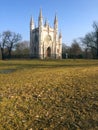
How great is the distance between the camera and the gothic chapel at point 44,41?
9181cm

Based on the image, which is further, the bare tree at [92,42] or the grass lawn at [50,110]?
the bare tree at [92,42]

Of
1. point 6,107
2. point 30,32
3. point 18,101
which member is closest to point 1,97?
point 18,101

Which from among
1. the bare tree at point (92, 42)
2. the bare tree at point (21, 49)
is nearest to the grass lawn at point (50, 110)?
the bare tree at point (92, 42)

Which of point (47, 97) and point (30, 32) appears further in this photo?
point (30, 32)

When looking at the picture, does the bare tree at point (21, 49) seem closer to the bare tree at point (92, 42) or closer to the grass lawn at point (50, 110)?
the bare tree at point (92, 42)

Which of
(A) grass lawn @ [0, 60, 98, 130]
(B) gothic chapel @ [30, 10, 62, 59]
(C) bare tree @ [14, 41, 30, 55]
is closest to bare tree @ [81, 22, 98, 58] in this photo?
(B) gothic chapel @ [30, 10, 62, 59]

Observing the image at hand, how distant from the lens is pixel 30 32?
3895 inches

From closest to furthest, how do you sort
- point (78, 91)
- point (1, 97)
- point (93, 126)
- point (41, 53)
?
point (93, 126), point (1, 97), point (78, 91), point (41, 53)

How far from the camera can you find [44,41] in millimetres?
93250

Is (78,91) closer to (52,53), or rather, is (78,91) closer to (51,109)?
(51,109)

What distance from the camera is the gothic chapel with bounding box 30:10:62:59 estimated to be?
9181 cm

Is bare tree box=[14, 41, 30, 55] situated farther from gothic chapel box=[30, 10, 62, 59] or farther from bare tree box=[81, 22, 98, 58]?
bare tree box=[81, 22, 98, 58]

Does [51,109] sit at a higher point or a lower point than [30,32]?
lower

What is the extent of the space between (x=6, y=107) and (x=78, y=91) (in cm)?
286
